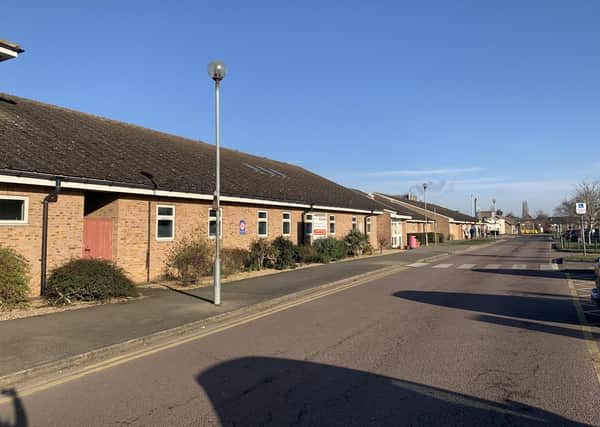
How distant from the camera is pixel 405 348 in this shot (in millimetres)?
6637

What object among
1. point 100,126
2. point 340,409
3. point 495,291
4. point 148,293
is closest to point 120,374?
point 340,409

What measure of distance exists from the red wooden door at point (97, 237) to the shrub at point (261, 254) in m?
6.20

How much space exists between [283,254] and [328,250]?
4.33 metres

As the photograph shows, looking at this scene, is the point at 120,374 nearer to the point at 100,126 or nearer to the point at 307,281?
the point at 307,281

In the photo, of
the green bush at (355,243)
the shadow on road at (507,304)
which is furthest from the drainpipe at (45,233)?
the green bush at (355,243)

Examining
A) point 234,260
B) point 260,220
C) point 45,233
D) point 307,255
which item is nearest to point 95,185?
point 45,233

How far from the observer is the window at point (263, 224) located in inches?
801

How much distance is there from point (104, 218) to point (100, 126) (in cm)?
650

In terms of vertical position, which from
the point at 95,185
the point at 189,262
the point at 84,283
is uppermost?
the point at 95,185

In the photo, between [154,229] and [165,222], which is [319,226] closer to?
[165,222]

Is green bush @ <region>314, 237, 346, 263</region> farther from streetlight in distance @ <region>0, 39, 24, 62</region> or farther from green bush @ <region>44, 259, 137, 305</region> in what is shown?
streetlight in distance @ <region>0, 39, 24, 62</region>

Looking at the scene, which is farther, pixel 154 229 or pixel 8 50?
pixel 154 229

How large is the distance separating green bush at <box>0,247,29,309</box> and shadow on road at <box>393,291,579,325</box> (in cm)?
890

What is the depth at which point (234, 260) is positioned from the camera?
1714 centimetres
